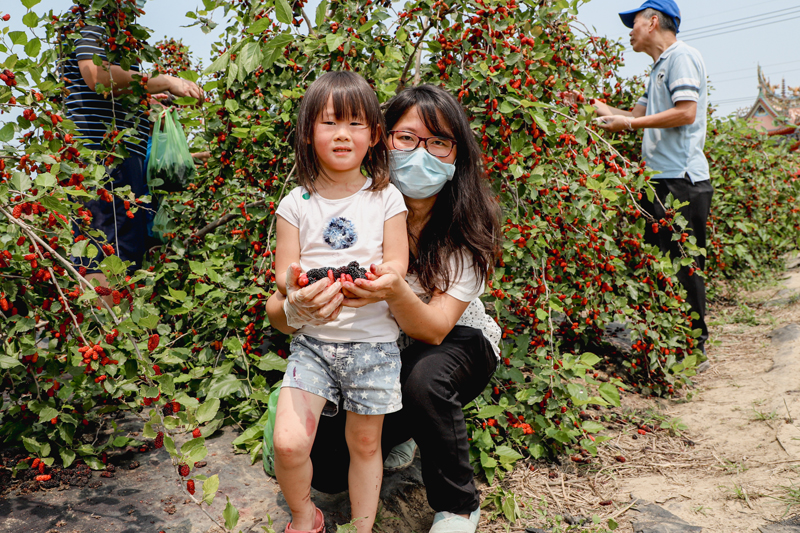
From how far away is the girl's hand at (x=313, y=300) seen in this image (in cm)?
127

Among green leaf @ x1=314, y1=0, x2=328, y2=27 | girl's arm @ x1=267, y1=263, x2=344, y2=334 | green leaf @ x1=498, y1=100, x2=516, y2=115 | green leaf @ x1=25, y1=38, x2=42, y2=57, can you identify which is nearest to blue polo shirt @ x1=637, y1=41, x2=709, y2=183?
green leaf @ x1=498, y1=100, x2=516, y2=115

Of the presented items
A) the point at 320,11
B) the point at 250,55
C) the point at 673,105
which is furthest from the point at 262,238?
the point at 673,105

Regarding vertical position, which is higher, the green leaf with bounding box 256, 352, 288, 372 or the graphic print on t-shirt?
the graphic print on t-shirt

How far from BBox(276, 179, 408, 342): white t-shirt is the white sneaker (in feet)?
1.77

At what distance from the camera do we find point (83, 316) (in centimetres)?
162

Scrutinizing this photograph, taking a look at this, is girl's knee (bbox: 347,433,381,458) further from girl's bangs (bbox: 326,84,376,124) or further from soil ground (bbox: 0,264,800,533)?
girl's bangs (bbox: 326,84,376,124)

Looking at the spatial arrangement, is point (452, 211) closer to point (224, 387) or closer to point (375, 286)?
point (375, 286)

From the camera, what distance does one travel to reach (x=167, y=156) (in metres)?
2.47

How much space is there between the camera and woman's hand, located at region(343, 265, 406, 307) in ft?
4.28

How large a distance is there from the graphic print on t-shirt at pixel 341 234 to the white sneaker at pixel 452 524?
2.67ft

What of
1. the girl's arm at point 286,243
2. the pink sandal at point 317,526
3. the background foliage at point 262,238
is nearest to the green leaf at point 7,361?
the background foliage at point 262,238

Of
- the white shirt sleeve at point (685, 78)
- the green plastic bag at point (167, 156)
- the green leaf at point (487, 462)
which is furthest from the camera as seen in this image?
the white shirt sleeve at point (685, 78)

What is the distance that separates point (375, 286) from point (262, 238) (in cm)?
116

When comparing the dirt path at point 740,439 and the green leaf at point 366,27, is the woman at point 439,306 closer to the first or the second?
the green leaf at point 366,27
